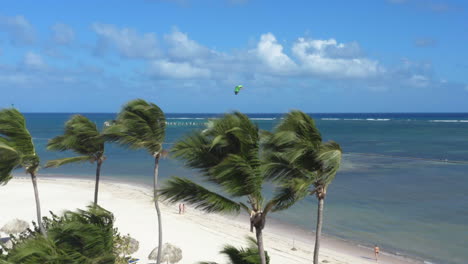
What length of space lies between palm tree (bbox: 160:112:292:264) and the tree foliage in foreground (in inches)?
58.4

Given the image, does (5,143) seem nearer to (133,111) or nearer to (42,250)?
(133,111)

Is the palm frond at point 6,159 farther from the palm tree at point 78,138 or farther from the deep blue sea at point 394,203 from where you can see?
the palm tree at point 78,138

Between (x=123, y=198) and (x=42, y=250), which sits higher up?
(x=42, y=250)

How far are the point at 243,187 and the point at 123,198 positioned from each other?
30.8 meters

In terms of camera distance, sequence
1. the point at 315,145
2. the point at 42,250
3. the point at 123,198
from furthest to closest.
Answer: the point at 123,198
the point at 315,145
the point at 42,250

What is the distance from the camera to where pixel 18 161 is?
8.47 meters

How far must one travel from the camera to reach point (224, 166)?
19.6 feet

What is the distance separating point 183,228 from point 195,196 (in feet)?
66.1

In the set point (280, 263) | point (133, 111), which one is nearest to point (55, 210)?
point (280, 263)

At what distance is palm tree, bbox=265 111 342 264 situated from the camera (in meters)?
6.40

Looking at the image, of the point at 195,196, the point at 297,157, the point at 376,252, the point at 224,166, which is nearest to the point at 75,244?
the point at 195,196

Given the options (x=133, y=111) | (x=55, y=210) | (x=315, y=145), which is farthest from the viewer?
(x=55, y=210)

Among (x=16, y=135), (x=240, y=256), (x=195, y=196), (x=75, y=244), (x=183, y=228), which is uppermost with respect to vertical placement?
(x=16, y=135)

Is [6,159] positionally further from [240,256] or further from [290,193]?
[290,193]
